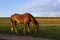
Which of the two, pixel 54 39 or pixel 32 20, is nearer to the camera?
pixel 54 39

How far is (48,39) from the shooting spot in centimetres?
1722

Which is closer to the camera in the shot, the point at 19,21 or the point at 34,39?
the point at 34,39

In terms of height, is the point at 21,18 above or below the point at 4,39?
above

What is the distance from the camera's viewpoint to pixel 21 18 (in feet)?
76.4

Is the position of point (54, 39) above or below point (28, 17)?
below

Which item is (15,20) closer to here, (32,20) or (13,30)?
(13,30)

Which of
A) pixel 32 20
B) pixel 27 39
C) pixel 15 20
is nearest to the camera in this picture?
pixel 27 39

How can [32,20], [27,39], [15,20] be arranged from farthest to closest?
1. [15,20]
2. [32,20]
3. [27,39]

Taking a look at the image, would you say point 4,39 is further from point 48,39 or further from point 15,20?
point 15,20

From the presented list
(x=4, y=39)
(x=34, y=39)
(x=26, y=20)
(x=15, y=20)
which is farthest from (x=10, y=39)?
(x=15, y=20)

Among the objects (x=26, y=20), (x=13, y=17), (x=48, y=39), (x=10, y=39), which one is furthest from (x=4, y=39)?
(x=13, y=17)

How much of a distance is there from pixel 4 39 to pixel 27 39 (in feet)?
6.33

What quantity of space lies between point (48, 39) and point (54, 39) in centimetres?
49

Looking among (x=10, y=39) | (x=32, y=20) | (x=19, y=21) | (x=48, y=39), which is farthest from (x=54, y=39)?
(x=19, y=21)
